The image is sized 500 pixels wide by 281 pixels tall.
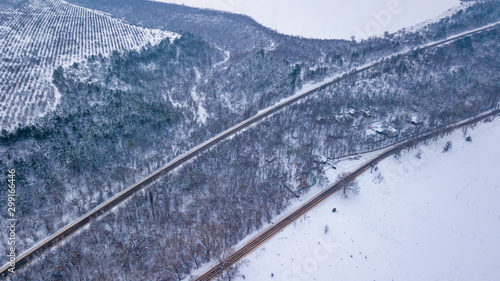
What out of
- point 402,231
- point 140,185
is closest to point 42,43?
point 140,185

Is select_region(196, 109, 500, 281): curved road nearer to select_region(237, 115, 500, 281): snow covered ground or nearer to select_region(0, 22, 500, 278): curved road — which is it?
select_region(237, 115, 500, 281): snow covered ground

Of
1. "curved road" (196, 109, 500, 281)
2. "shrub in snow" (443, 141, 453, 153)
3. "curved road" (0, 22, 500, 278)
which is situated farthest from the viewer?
"shrub in snow" (443, 141, 453, 153)

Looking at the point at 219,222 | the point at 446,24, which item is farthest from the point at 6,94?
the point at 446,24

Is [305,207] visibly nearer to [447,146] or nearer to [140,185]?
[140,185]

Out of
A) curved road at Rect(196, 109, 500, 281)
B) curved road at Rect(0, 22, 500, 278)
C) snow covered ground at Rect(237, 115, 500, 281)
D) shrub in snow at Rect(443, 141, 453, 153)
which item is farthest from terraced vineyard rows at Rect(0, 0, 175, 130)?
shrub in snow at Rect(443, 141, 453, 153)

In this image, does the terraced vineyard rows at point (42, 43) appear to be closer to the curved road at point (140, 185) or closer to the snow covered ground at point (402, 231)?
the curved road at point (140, 185)

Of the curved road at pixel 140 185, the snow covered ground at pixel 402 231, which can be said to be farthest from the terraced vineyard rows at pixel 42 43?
the snow covered ground at pixel 402 231
